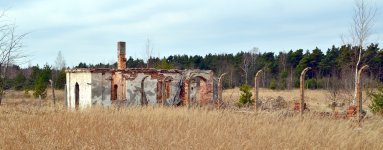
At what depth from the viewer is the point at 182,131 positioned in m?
7.71

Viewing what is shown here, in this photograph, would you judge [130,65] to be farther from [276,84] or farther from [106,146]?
[106,146]

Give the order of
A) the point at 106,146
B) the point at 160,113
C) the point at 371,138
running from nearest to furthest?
the point at 106,146
the point at 371,138
the point at 160,113

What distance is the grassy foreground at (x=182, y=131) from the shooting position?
Result: 20.9 ft

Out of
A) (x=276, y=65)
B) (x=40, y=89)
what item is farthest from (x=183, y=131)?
(x=276, y=65)

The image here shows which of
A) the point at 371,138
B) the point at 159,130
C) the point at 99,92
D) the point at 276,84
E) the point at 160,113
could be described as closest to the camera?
the point at 371,138

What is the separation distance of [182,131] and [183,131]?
2 cm

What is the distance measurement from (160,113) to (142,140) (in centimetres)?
357

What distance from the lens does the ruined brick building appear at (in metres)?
22.1

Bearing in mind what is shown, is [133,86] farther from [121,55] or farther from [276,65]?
[276,65]

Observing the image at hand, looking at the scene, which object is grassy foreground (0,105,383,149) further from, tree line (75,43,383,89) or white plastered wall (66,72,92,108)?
tree line (75,43,383,89)

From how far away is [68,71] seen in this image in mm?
24281

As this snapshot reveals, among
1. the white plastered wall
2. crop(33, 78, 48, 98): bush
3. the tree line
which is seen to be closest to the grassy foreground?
the white plastered wall

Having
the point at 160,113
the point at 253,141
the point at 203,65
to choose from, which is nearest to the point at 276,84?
the point at 203,65

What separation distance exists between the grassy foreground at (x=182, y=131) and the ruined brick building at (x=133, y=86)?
12.1m
